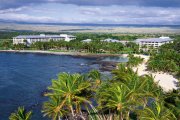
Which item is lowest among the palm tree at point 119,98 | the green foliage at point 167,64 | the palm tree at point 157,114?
the green foliage at point 167,64

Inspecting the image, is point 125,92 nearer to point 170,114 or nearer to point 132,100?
point 132,100

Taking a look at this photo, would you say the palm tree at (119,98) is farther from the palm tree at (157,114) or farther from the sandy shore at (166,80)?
the sandy shore at (166,80)

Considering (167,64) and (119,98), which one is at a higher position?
(119,98)

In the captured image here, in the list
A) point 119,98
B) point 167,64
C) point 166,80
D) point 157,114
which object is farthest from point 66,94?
point 167,64

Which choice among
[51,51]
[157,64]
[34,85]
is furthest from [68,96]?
[51,51]

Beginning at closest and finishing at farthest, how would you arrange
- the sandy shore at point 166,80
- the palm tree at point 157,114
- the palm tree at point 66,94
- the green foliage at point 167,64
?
A: 1. the palm tree at point 157,114
2. the palm tree at point 66,94
3. the sandy shore at point 166,80
4. the green foliage at point 167,64

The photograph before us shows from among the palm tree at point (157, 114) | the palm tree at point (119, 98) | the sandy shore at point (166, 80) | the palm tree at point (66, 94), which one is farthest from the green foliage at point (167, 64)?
the palm tree at point (157, 114)

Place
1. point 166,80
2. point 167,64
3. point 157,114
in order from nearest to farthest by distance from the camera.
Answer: point 157,114 < point 166,80 < point 167,64

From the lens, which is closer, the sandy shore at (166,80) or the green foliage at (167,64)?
the sandy shore at (166,80)

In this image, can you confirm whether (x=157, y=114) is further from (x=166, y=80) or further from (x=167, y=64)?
(x=167, y=64)

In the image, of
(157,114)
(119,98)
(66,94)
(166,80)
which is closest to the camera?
(157,114)

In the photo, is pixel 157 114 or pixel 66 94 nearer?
pixel 157 114
